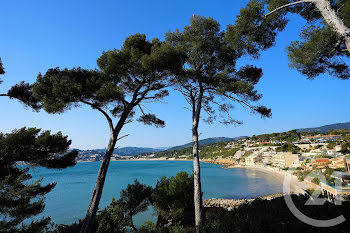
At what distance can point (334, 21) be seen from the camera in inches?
147

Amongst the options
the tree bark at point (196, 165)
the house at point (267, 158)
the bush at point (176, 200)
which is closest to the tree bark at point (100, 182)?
the tree bark at point (196, 165)

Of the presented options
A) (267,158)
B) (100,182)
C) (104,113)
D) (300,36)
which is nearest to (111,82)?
(104,113)

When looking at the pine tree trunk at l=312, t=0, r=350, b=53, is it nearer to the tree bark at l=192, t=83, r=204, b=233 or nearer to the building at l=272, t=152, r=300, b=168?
the tree bark at l=192, t=83, r=204, b=233

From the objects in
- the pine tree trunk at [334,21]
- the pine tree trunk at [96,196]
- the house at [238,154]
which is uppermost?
the pine tree trunk at [334,21]

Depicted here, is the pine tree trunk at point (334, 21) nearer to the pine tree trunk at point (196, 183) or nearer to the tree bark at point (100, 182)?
the pine tree trunk at point (196, 183)

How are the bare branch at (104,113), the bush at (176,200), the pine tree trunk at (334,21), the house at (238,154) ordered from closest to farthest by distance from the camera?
1. the pine tree trunk at (334,21)
2. the bare branch at (104,113)
3. the bush at (176,200)
4. the house at (238,154)

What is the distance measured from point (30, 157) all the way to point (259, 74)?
9.10m

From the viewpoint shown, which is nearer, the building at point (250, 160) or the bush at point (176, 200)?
the bush at point (176, 200)

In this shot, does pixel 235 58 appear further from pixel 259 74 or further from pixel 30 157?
pixel 30 157

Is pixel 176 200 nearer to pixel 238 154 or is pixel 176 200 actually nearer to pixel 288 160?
pixel 288 160

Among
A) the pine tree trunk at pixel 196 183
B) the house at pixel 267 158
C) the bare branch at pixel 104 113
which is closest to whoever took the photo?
the pine tree trunk at pixel 196 183

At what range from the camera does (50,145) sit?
7.23m

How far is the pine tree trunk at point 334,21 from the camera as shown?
3546 mm

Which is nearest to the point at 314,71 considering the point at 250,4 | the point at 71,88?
the point at 250,4
